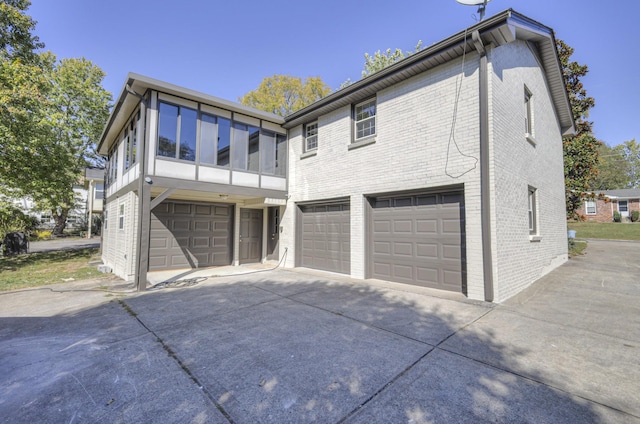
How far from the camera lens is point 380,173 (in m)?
8.07

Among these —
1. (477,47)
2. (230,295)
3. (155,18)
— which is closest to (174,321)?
(230,295)

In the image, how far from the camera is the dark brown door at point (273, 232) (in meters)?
11.8

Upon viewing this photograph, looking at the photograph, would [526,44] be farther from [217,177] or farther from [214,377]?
[214,377]

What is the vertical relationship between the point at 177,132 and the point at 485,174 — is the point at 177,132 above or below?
above

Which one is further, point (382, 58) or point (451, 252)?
point (382, 58)

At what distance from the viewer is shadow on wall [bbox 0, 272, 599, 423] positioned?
→ 250 cm

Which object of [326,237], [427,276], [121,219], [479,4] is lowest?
[427,276]

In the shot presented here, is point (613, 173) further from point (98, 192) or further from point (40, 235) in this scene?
point (40, 235)

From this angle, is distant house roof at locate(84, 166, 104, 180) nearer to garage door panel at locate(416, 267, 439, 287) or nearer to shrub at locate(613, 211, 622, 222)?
garage door panel at locate(416, 267, 439, 287)

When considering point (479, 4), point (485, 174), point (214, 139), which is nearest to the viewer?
point (485, 174)

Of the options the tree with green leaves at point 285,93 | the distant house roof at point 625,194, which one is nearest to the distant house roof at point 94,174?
the tree with green leaves at point 285,93

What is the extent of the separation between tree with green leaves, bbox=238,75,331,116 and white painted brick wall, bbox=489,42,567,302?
684 inches

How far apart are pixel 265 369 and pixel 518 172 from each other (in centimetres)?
735

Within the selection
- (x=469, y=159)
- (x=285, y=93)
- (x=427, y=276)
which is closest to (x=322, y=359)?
(x=427, y=276)
